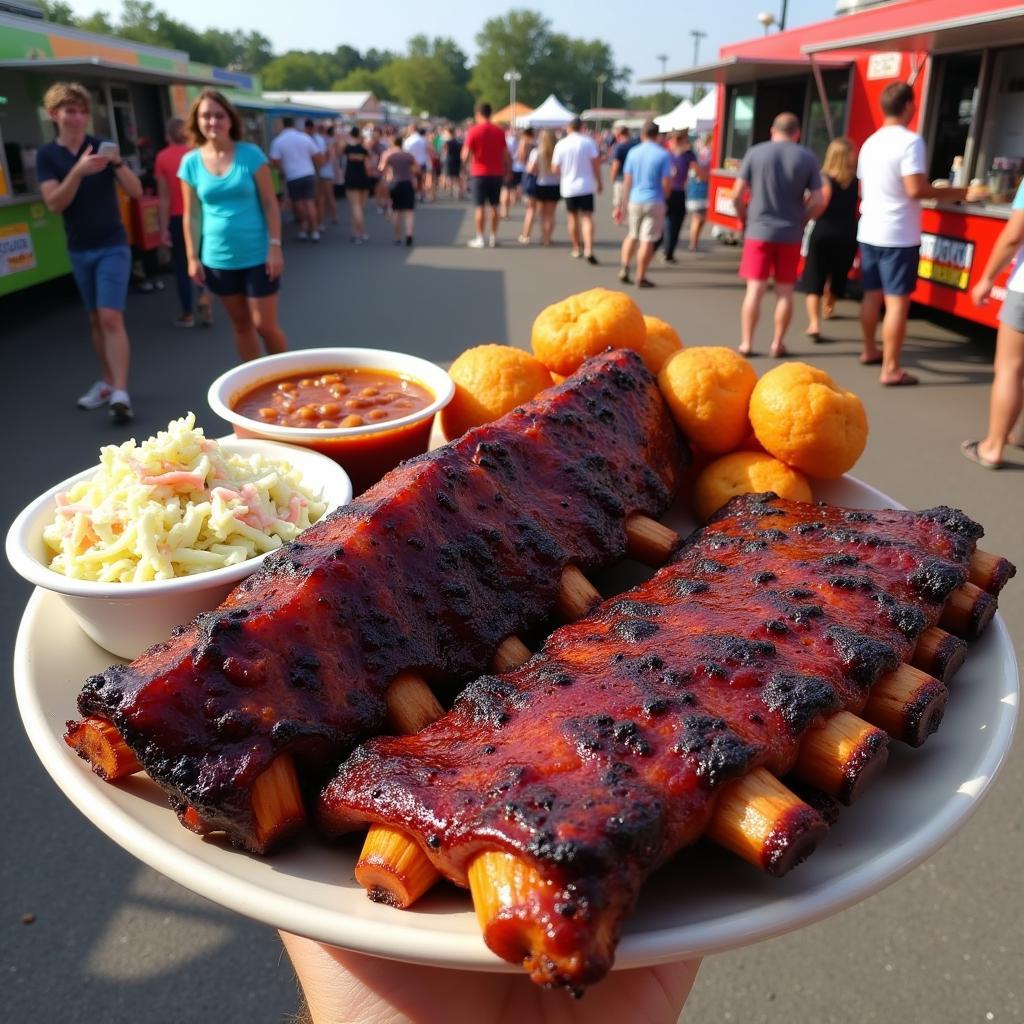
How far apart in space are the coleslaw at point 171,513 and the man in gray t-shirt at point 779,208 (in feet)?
27.1

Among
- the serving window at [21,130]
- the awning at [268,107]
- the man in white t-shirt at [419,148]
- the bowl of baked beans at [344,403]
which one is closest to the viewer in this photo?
the bowl of baked beans at [344,403]

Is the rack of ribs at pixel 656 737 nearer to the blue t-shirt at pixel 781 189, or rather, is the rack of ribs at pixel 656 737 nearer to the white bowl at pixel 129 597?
the white bowl at pixel 129 597

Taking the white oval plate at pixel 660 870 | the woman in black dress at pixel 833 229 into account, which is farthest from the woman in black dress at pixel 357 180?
the white oval plate at pixel 660 870

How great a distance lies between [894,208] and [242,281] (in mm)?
6420

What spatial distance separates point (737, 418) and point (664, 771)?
1491 mm

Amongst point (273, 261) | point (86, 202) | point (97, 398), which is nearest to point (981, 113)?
point (273, 261)

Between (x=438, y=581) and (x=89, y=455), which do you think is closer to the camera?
(x=438, y=581)

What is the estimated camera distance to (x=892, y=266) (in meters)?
8.47

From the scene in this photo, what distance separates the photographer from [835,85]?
521 inches

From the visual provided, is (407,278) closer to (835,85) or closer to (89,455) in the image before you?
(835,85)

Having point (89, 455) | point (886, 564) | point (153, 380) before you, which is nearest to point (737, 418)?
point (886, 564)

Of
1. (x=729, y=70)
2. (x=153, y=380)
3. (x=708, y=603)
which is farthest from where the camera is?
(x=729, y=70)

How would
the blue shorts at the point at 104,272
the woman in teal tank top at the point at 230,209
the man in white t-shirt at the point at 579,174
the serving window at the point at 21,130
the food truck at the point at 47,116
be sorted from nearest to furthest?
the woman in teal tank top at the point at 230,209
the blue shorts at the point at 104,272
the food truck at the point at 47,116
the serving window at the point at 21,130
the man in white t-shirt at the point at 579,174

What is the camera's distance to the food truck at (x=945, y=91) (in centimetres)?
911
